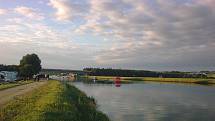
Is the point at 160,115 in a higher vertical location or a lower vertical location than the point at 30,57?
lower

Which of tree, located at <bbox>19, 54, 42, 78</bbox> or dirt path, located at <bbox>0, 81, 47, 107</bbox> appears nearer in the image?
dirt path, located at <bbox>0, 81, 47, 107</bbox>

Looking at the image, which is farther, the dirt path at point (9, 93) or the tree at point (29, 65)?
the tree at point (29, 65)

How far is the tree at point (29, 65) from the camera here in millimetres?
143125

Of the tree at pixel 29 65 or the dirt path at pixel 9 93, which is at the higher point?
the tree at pixel 29 65

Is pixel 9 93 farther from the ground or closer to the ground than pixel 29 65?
closer to the ground

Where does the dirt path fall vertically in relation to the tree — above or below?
below

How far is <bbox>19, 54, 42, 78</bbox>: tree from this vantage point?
143m

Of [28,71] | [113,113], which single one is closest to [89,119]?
[113,113]

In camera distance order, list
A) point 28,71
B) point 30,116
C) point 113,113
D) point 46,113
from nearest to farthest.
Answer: point 30,116 → point 46,113 → point 113,113 → point 28,71

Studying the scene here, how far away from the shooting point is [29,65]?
5645 inches

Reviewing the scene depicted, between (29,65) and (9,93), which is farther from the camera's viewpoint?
(29,65)

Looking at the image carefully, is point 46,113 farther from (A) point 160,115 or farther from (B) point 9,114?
(A) point 160,115

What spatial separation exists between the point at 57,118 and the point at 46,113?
1348 millimetres

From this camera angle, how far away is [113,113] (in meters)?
42.3
